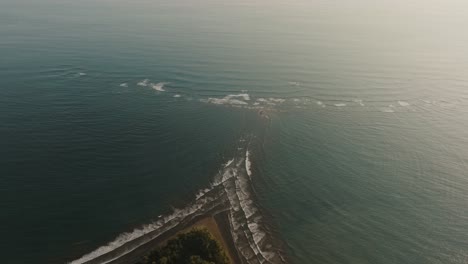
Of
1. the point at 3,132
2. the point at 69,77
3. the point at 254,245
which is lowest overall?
the point at 254,245

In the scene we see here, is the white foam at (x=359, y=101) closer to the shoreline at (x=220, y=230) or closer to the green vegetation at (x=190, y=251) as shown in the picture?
the shoreline at (x=220, y=230)

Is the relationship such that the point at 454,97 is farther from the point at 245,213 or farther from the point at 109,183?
the point at 109,183

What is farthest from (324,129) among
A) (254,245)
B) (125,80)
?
(125,80)

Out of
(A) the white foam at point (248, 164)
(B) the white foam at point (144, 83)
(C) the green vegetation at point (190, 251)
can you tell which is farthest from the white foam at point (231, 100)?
(C) the green vegetation at point (190, 251)

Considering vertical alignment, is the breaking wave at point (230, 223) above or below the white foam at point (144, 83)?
below

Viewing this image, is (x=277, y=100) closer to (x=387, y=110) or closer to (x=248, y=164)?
(x=387, y=110)

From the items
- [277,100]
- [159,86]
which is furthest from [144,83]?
[277,100]
